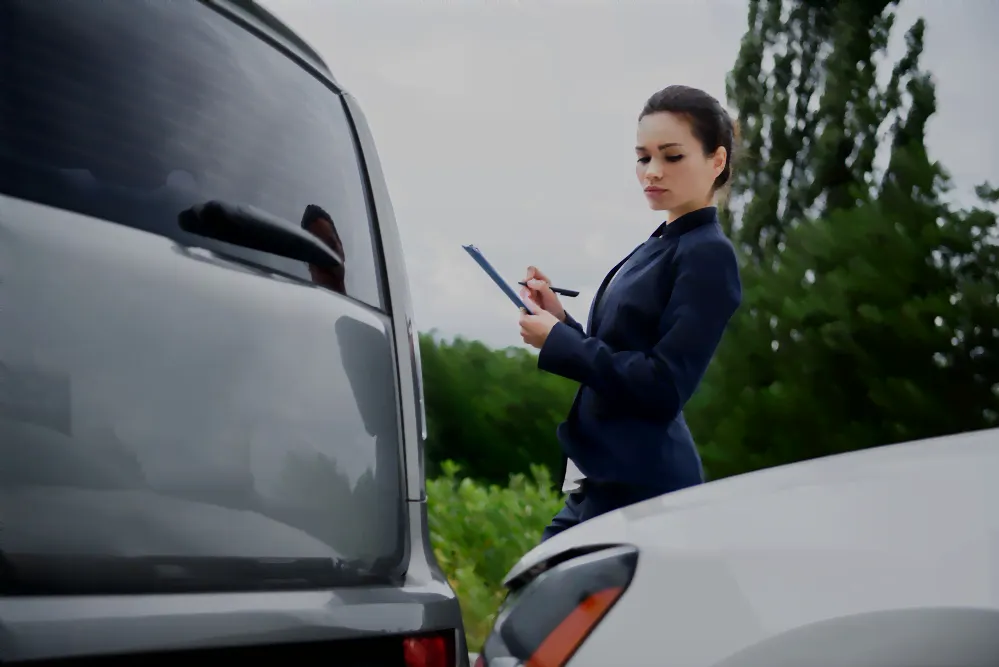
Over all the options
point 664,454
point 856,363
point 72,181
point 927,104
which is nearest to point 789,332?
point 856,363

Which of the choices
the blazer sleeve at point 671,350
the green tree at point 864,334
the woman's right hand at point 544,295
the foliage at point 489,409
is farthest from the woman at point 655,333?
the foliage at point 489,409

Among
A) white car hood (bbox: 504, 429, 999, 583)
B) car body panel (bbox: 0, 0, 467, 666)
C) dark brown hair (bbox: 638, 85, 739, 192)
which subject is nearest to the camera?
car body panel (bbox: 0, 0, 467, 666)

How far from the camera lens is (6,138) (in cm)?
126

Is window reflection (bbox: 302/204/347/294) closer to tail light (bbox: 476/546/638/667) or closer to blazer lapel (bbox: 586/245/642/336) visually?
tail light (bbox: 476/546/638/667)

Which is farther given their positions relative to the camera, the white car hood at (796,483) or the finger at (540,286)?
the finger at (540,286)

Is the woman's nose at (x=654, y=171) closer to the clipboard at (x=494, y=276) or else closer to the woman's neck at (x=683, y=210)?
the woman's neck at (x=683, y=210)

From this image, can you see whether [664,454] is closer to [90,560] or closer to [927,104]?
[90,560]

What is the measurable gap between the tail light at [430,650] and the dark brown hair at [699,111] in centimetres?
149

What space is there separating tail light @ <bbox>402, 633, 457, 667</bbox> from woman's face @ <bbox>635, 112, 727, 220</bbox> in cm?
133

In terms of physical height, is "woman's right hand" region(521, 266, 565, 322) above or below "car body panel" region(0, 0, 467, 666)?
above

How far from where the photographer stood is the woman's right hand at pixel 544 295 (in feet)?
9.31

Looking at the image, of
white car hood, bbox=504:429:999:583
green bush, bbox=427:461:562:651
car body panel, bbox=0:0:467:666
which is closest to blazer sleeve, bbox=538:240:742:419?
white car hood, bbox=504:429:999:583

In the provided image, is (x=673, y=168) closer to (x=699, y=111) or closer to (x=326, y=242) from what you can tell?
(x=699, y=111)

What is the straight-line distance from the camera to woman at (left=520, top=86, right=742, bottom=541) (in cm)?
246
